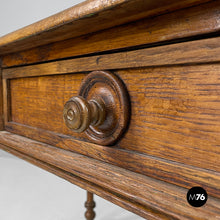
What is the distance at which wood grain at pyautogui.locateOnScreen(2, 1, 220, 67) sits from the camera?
0.25m

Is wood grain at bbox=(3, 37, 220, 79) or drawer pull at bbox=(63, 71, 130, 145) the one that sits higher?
wood grain at bbox=(3, 37, 220, 79)

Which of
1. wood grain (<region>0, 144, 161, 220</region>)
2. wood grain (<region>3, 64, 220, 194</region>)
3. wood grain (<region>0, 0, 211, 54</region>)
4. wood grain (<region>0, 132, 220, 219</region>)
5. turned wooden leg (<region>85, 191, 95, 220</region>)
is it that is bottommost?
turned wooden leg (<region>85, 191, 95, 220</region>)

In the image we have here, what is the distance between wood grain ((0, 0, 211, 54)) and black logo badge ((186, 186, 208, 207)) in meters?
0.20

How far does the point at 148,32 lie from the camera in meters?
0.30

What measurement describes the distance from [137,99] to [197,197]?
0.14 meters

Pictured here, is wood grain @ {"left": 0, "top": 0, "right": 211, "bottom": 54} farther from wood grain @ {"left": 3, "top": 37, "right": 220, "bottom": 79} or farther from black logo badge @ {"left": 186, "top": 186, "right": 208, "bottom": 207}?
black logo badge @ {"left": 186, "top": 186, "right": 208, "bottom": 207}

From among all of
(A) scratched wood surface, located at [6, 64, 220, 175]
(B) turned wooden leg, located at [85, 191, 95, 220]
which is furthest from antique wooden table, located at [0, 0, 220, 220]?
(B) turned wooden leg, located at [85, 191, 95, 220]

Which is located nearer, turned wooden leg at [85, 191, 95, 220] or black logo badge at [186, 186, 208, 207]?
black logo badge at [186, 186, 208, 207]

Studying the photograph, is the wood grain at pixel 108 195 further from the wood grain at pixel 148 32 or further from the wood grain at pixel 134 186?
the wood grain at pixel 148 32

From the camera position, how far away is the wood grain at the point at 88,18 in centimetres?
27

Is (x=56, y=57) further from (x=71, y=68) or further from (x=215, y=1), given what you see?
(x=215, y=1)

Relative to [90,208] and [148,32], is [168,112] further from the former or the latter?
[90,208]

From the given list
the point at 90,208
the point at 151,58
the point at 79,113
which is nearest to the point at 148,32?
the point at 151,58

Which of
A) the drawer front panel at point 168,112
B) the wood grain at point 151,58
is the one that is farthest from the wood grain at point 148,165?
the wood grain at point 151,58
